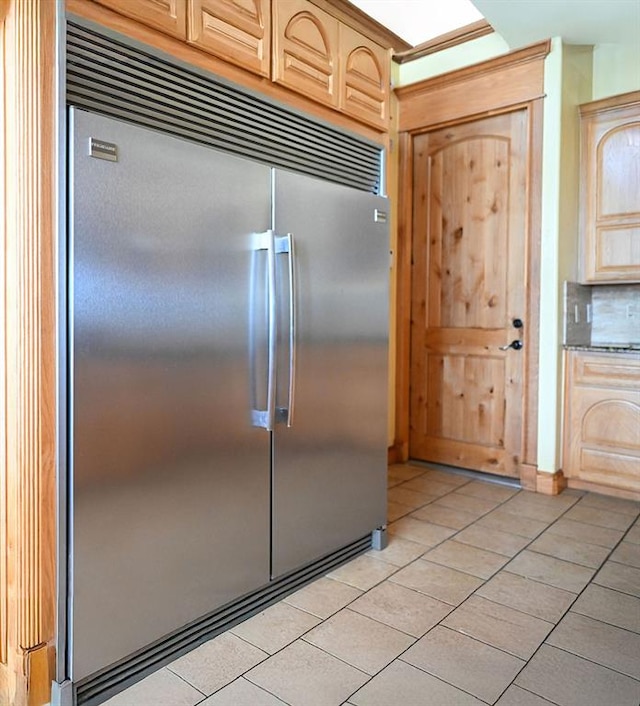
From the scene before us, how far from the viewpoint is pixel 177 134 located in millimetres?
1779

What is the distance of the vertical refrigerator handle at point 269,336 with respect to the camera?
77.4 inches

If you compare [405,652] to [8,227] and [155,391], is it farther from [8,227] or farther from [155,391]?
[8,227]

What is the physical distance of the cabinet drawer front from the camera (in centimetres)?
337

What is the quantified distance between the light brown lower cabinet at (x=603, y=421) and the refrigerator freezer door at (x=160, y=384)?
2.33 m

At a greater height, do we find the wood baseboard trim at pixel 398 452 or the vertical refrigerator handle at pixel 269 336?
the vertical refrigerator handle at pixel 269 336

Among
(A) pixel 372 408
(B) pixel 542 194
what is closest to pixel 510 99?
(B) pixel 542 194

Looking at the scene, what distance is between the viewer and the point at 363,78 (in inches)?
96.7

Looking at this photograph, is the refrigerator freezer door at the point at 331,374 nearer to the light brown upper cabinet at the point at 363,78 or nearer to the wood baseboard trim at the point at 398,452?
the light brown upper cabinet at the point at 363,78

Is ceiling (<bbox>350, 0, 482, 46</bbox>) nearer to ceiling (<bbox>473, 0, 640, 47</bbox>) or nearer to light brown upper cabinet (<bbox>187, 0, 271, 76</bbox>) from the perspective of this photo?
ceiling (<bbox>473, 0, 640, 47</bbox>)

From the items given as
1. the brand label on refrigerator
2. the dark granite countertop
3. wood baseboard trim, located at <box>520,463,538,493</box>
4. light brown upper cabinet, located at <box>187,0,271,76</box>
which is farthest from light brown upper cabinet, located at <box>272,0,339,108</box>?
wood baseboard trim, located at <box>520,463,538,493</box>

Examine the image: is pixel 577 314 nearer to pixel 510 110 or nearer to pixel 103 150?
pixel 510 110

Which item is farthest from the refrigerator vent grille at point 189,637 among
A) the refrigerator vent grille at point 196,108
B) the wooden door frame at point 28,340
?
the refrigerator vent grille at point 196,108

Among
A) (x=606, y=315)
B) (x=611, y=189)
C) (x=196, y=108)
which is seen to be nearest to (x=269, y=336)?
(x=196, y=108)

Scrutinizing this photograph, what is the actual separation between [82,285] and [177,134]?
586 mm
